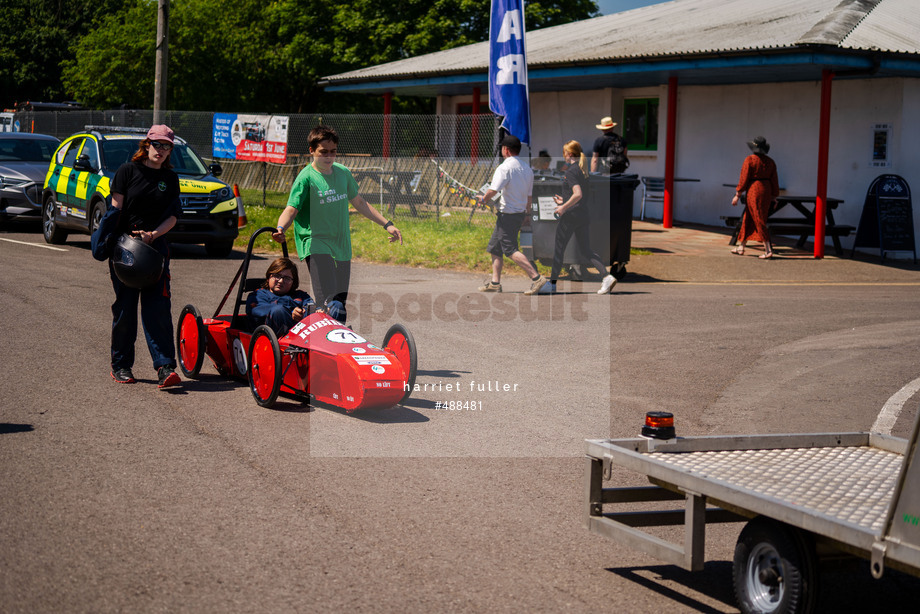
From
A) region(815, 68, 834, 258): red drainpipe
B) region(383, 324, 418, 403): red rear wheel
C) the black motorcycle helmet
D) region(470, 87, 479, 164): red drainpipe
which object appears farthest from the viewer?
region(470, 87, 479, 164): red drainpipe

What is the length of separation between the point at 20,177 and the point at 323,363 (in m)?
15.0

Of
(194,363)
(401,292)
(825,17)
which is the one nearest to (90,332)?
(194,363)

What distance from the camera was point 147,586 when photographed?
4.17 m

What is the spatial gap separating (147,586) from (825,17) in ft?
58.4

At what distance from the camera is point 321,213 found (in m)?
7.94

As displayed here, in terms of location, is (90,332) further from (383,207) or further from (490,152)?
(490,152)

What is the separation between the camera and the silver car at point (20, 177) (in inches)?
768

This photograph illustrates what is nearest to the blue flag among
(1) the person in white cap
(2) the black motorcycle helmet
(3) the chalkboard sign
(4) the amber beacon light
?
(1) the person in white cap

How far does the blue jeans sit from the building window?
1772 centimetres

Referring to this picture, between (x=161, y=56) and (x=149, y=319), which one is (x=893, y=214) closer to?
(x=149, y=319)

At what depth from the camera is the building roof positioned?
1700cm

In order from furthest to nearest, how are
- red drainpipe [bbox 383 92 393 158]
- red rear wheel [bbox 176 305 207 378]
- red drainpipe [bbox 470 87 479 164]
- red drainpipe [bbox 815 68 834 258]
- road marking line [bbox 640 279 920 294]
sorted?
red drainpipe [bbox 383 92 393 158] → red drainpipe [bbox 470 87 479 164] → red drainpipe [bbox 815 68 834 258] → road marking line [bbox 640 279 920 294] → red rear wheel [bbox 176 305 207 378]

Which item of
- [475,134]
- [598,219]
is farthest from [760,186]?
[475,134]

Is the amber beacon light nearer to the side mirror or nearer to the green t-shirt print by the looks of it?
the green t-shirt print
